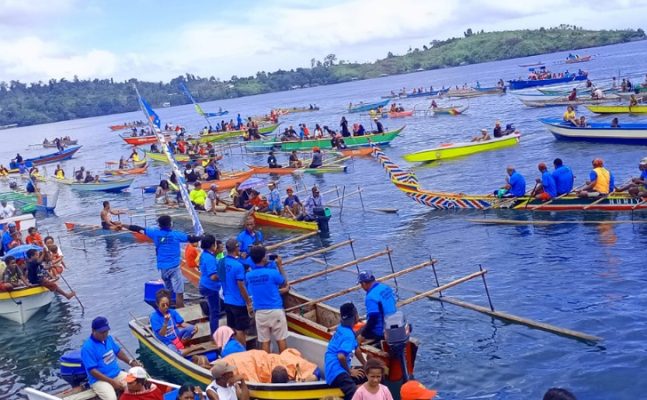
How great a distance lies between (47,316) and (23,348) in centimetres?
243

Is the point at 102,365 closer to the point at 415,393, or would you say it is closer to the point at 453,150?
the point at 415,393

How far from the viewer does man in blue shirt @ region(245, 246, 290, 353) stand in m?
11.5

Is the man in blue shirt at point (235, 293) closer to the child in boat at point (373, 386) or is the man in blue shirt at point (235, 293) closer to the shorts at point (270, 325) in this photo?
the shorts at point (270, 325)

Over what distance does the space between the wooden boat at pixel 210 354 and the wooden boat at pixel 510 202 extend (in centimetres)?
1280

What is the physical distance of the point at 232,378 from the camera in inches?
348

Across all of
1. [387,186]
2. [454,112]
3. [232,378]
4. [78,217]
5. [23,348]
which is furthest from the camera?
[454,112]

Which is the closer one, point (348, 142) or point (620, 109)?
point (620, 109)

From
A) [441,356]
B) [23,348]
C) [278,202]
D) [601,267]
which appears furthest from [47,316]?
[601,267]

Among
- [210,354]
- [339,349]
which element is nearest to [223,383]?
[339,349]

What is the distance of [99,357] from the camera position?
34.9 ft

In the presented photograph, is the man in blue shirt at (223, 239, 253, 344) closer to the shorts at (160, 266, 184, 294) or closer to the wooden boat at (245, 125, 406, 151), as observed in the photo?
the shorts at (160, 266, 184, 294)

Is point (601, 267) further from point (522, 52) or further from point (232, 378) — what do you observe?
point (522, 52)

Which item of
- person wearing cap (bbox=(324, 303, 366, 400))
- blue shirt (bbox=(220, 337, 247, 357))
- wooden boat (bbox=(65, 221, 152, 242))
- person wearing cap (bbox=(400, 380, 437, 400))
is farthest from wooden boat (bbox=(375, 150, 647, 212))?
person wearing cap (bbox=(400, 380, 437, 400))

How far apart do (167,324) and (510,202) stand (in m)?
15.0
